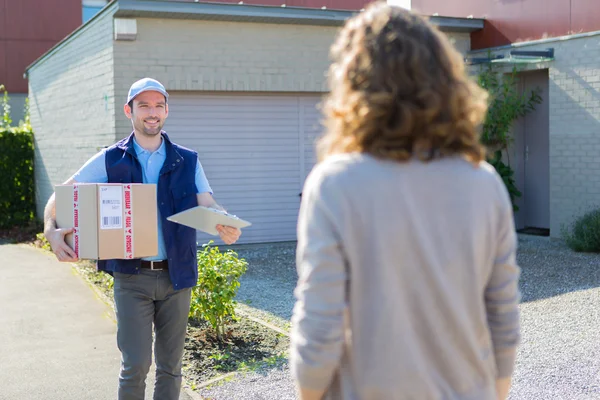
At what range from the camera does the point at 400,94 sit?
198 cm

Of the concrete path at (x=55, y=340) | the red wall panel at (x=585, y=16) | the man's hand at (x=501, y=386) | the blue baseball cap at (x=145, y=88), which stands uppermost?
the red wall panel at (x=585, y=16)

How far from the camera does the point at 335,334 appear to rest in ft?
6.46

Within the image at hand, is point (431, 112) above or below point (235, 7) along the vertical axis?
below

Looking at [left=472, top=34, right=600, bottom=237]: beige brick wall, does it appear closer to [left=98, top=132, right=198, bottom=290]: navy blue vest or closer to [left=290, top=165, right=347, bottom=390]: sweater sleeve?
[left=98, top=132, right=198, bottom=290]: navy blue vest

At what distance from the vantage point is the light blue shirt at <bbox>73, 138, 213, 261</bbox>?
4.12m

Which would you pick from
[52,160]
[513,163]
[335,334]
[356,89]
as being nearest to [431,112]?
[356,89]

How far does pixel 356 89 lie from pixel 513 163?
12084mm

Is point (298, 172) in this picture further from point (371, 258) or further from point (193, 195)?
point (371, 258)

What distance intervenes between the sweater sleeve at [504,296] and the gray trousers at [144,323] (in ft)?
7.47

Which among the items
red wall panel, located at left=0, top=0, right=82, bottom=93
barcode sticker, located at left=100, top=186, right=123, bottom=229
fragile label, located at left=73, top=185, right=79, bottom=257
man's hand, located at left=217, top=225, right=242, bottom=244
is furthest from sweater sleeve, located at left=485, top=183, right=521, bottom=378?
red wall panel, located at left=0, top=0, right=82, bottom=93

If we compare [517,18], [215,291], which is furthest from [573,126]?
[215,291]

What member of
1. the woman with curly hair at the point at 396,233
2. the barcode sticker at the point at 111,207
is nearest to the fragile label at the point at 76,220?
the barcode sticker at the point at 111,207

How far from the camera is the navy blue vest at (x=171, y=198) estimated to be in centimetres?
406

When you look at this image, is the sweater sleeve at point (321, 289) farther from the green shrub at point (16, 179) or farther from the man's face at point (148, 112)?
the green shrub at point (16, 179)
